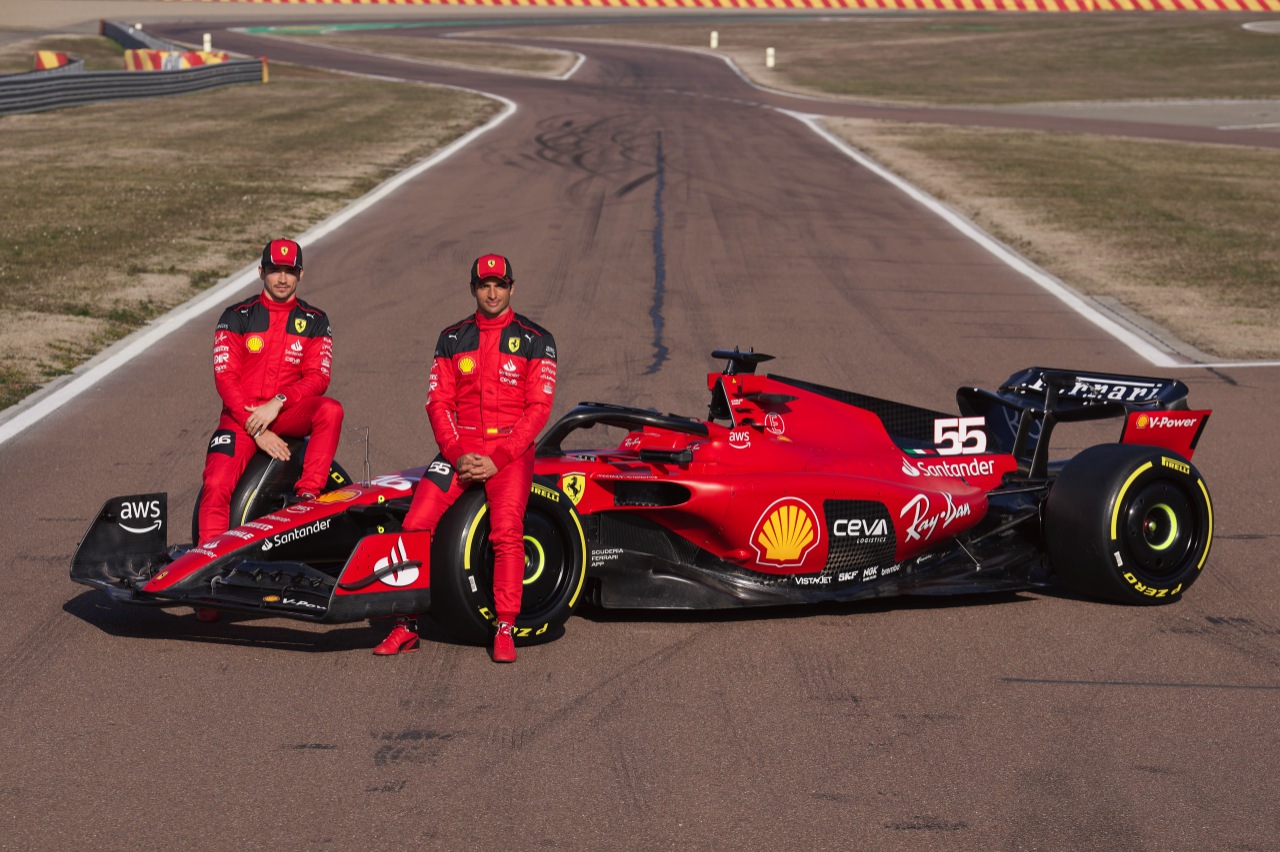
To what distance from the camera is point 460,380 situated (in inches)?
285

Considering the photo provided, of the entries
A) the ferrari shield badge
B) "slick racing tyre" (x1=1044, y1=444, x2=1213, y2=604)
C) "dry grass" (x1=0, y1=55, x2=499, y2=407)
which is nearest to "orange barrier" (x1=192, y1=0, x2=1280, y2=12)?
"dry grass" (x1=0, y1=55, x2=499, y2=407)

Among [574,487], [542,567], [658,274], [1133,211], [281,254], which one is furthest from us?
[1133,211]

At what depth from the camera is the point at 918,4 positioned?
297 feet

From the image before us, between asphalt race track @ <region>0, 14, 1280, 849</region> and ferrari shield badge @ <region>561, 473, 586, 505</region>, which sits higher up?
ferrari shield badge @ <region>561, 473, 586, 505</region>

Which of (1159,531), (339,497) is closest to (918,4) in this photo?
(1159,531)

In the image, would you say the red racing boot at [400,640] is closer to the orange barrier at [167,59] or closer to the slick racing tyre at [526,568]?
the slick racing tyre at [526,568]

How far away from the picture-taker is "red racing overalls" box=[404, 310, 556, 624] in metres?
6.97

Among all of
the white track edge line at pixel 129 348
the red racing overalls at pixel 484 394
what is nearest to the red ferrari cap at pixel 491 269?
the red racing overalls at pixel 484 394

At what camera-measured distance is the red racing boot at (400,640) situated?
6.73 metres

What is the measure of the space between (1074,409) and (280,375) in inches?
165

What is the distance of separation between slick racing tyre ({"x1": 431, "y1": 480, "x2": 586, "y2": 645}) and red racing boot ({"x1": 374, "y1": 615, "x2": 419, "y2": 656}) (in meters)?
0.14

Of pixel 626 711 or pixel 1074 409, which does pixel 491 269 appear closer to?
pixel 626 711

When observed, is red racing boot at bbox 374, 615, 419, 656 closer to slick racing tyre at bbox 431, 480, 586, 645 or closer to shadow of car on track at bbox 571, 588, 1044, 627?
slick racing tyre at bbox 431, 480, 586, 645

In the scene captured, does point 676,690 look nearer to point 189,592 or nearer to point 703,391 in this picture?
point 189,592
